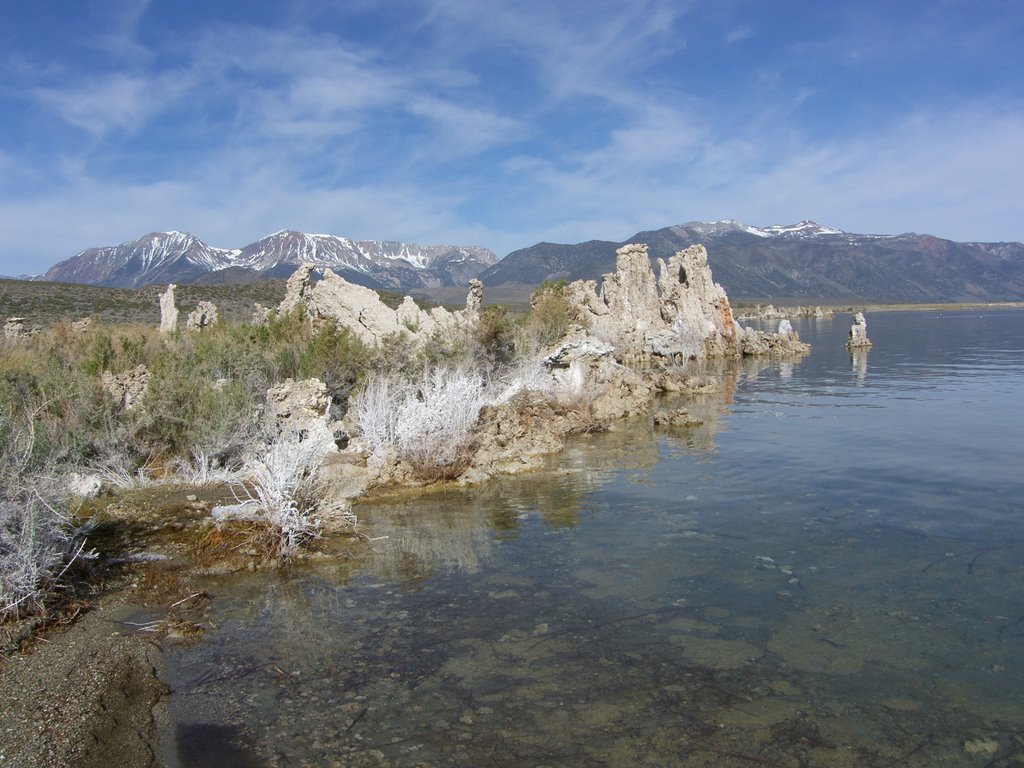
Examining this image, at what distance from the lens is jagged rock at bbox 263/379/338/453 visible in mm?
12789

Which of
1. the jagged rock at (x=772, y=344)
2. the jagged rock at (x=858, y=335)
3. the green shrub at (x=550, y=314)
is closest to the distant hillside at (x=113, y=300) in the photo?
the green shrub at (x=550, y=314)

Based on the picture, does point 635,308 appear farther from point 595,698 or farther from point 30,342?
point 595,698

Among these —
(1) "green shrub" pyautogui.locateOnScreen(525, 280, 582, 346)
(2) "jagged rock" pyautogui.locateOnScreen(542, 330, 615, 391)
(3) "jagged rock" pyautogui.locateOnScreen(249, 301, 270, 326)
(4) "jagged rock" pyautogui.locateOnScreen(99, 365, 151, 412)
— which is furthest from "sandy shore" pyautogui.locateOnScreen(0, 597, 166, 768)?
(1) "green shrub" pyautogui.locateOnScreen(525, 280, 582, 346)

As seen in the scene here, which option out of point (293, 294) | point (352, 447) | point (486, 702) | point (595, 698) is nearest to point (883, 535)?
point (595, 698)

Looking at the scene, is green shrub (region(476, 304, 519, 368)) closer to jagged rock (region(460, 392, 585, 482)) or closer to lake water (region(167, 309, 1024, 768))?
jagged rock (region(460, 392, 585, 482))

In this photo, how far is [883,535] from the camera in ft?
30.5

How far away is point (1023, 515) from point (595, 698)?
7.81 metres

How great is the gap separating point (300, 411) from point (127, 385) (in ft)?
10.9

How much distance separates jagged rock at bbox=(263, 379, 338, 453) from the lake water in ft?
8.72

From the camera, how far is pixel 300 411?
13.3 metres

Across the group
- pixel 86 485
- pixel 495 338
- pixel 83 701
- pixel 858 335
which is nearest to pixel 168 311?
pixel 495 338

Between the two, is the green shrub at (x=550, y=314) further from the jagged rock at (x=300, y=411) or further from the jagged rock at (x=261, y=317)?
the jagged rock at (x=300, y=411)

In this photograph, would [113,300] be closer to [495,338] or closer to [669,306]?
[669,306]

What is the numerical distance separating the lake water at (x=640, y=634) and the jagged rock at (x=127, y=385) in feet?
18.4
